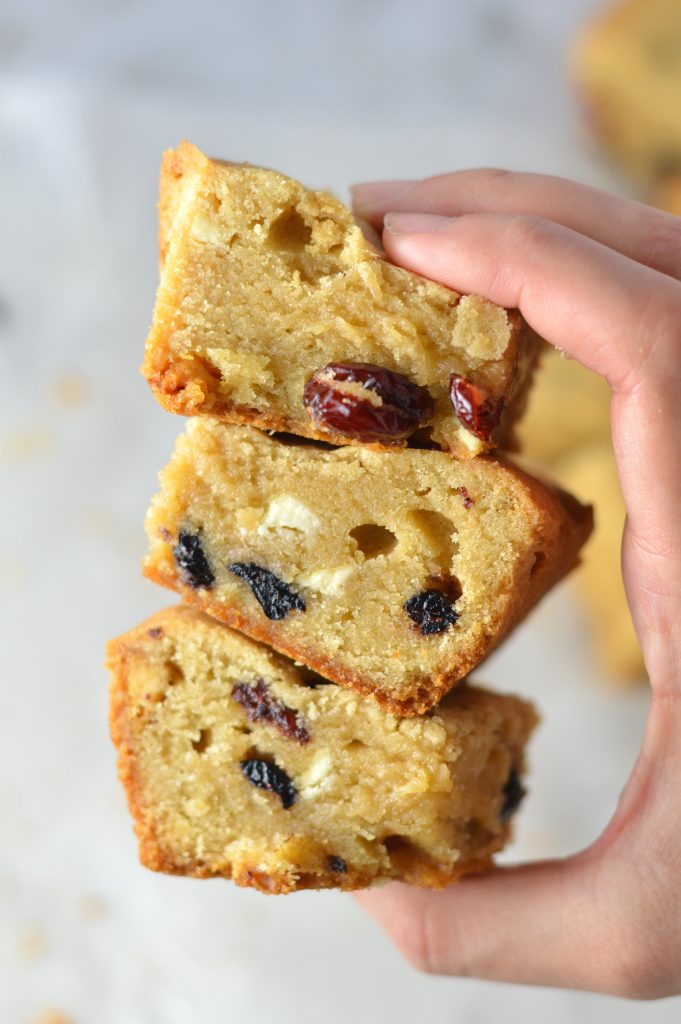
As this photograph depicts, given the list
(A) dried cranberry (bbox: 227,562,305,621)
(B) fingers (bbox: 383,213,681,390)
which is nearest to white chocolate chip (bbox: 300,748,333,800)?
(A) dried cranberry (bbox: 227,562,305,621)

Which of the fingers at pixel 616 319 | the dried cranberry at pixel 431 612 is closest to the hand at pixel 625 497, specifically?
the fingers at pixel 616 319

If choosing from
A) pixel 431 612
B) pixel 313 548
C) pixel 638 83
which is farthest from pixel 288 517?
pixel 638 83

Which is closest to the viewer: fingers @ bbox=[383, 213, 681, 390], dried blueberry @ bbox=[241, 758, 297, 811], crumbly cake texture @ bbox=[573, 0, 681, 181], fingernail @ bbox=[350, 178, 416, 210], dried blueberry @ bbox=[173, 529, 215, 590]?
fingers @ bbox=[383, 213, 681, 390]

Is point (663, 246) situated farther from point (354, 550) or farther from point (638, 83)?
point (638, 83)

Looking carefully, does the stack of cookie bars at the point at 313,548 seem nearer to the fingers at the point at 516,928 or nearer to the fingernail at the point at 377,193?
the fingers at the point at 516,928

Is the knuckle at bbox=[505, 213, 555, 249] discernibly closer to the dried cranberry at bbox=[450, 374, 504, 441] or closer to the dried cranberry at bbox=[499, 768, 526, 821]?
the dried cranberry at bbox=[450, 374, 504, 441]

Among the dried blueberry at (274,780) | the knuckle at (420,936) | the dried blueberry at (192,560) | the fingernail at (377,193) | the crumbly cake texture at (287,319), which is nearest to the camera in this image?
the crumbly cake texture at (287,319)
